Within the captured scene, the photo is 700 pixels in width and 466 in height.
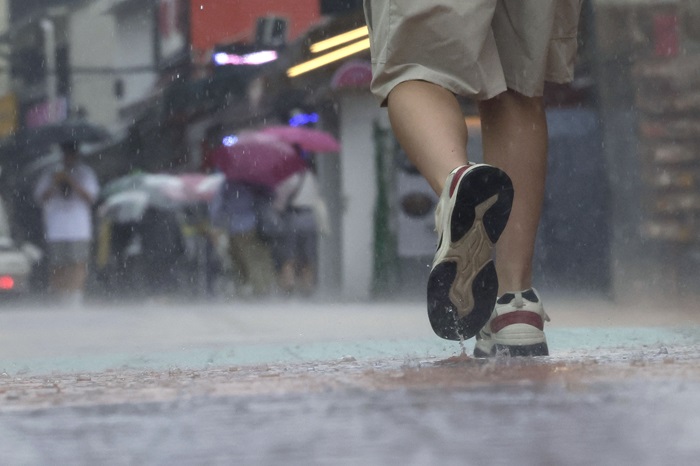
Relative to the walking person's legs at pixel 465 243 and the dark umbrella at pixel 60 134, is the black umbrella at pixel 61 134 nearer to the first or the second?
the dark umbrella at pixel 60 134

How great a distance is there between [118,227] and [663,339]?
7.64 m

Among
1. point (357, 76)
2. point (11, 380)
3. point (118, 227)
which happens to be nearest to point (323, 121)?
point (357, 76)

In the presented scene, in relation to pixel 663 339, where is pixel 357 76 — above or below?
above

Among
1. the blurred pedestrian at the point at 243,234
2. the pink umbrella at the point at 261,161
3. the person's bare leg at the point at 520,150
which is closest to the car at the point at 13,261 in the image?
the blurred pedestrian at the point at 243,234

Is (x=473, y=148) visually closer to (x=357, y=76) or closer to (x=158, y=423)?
(x=357, y=76)

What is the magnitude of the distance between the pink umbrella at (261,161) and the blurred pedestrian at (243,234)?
0.30ft

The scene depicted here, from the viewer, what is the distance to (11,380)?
2.59 metres

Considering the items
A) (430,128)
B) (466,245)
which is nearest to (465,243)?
(466,245)

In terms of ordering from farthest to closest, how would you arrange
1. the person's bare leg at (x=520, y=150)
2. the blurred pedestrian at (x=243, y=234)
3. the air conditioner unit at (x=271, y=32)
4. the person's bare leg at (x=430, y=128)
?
the air conditioner unit at (x=271, y=32)
the blurred pedestrian at (x=243, y=234)
the person's bare leg at (x=520, y=150)
the person's bare leg at (x=430, y=128)

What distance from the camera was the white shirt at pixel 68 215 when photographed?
9602 mm

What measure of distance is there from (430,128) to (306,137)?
837 centimetres

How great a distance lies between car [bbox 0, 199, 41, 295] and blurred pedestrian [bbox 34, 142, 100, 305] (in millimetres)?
306

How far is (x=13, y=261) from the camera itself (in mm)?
10453

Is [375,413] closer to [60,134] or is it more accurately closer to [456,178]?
[456,178]
